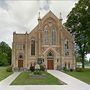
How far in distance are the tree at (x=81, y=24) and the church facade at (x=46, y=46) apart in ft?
5.40

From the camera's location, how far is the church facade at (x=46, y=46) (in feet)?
193

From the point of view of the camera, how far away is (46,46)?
59.8 metres

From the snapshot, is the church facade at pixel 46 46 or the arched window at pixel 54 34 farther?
the arched window at pixel 54 34

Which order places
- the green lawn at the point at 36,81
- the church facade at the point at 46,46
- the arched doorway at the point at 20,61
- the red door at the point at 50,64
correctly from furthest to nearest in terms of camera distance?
the red door at the point at 50,64 → the arched doorway at the point at 20,61 → the church facade at the point at 46,46 → the green lawn at the point at 36,81

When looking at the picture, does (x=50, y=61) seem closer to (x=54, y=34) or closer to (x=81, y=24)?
(x=54, y=34)

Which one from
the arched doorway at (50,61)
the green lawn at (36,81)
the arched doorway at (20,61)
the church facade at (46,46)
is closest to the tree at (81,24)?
the church facade at (46,46)

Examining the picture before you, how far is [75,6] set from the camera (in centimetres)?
5916

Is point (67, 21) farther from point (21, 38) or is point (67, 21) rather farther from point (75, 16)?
point (21, 38)

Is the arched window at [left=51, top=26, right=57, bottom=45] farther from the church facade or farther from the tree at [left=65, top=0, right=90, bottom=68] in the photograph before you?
the tree at [left=65, top=0, right=90, bottom=68]

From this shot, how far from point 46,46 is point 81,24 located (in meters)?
9.53

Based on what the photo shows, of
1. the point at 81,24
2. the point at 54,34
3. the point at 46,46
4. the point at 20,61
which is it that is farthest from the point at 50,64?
the point at 81,24

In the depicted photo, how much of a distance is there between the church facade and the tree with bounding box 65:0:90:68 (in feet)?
5.40

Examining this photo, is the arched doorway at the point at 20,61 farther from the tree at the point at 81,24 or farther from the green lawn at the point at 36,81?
the green lawn at the point at 36,81

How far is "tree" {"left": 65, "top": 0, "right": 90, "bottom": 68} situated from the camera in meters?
55.4
